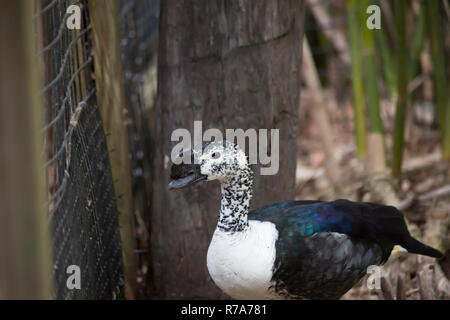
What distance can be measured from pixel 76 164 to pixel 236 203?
52 cm

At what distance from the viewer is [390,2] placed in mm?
3902

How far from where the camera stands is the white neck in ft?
7.12

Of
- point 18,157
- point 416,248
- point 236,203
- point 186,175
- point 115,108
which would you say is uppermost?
point 115,108

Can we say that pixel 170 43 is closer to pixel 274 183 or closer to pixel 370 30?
pixel 274 183

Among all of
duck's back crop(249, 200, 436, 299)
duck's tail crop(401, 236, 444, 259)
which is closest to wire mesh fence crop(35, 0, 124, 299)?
duck's back crop(249, 200, 436, 299)

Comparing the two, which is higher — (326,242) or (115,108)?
(115,108)

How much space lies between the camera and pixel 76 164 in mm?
2062

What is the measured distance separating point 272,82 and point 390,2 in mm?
1753

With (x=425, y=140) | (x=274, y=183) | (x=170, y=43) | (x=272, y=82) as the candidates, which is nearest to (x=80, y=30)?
(x=170, y=43)

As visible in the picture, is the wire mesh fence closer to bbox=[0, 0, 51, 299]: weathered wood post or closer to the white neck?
the white neck

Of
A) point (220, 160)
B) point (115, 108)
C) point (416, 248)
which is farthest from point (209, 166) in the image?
point (416, 248)

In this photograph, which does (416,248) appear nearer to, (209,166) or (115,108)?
(209,166)

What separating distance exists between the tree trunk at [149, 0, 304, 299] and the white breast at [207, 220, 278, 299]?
1.31ft

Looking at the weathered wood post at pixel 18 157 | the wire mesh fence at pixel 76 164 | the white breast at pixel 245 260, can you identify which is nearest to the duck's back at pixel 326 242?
Result: the white breast at pixel 245 260
